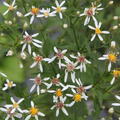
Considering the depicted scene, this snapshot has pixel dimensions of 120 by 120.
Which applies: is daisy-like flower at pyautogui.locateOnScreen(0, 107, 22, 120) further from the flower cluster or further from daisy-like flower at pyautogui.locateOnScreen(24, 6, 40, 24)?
daisy-like flower at pyautogui.locateOnScreen(24, 6, 40, 24)

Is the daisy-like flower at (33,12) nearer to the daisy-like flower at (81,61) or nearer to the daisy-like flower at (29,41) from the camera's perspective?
the daisy-like flower at (29,41)

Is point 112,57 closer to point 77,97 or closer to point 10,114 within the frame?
point 77,97

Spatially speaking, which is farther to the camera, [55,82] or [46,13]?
[46,13]

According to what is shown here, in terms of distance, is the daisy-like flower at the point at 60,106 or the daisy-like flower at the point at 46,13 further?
the daisy-like flower at the point at 46,13

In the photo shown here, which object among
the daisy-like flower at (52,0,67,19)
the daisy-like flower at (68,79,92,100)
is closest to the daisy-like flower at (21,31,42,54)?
the daisy-like flower at (52,0,67,19)

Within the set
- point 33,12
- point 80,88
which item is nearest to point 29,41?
point 33,12

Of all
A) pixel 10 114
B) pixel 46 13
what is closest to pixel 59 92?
pixel 10 114

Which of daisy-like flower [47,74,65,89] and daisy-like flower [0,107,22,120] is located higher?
daisy-like flower [47,74,65,89]

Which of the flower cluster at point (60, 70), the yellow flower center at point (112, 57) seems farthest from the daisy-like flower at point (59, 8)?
the yellow flower center at point (112, 57)

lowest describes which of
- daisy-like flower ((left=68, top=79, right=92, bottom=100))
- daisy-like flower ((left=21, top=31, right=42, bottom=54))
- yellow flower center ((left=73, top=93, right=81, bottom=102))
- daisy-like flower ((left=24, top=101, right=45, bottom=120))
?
daisy-like flower ((left=24, top=101, right=45, bottom=120))

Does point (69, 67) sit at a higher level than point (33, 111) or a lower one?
higher

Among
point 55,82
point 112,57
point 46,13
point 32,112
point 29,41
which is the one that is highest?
point 46,13
